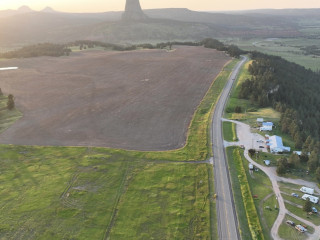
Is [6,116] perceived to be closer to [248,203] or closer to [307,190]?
[248,203]

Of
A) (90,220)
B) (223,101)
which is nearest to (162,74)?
(223,101)

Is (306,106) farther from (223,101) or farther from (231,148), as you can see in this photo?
(231,148)

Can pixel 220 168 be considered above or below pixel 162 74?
below

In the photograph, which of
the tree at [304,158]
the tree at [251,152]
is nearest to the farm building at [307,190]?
the tree at [304,158]

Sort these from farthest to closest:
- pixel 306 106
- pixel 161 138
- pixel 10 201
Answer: pixel 306 106 → pixel 161 138 → pixel 10 201

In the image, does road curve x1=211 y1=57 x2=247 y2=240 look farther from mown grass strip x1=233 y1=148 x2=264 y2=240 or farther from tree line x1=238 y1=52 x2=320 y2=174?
tree line x1=238 y1=52 x2=320 y2=174

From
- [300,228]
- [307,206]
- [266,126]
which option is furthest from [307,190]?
[266,126]
